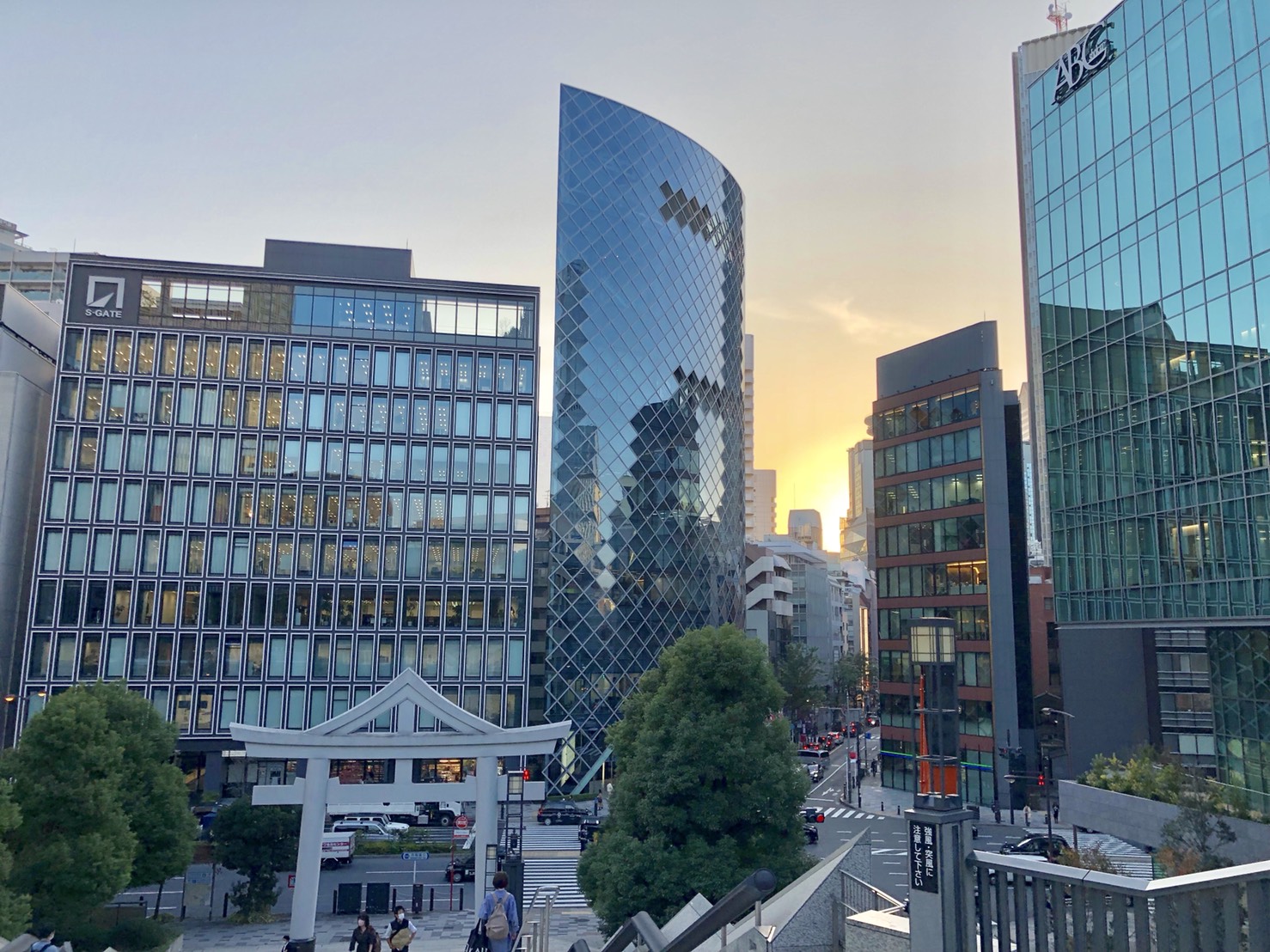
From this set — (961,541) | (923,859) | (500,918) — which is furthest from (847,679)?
(923,859)

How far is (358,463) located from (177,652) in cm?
1672

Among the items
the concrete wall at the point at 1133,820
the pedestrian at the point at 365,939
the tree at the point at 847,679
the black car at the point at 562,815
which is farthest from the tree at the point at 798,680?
the pedestrian at the point at 365,939

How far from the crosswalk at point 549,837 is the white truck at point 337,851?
928 cm

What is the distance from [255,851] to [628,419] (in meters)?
47.3

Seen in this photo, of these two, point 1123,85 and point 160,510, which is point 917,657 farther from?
point 160,510

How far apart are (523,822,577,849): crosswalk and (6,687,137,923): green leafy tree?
25.8 metres

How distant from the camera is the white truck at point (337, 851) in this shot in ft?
151

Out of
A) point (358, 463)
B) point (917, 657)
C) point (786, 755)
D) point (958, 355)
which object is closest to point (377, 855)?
point (358, 463)

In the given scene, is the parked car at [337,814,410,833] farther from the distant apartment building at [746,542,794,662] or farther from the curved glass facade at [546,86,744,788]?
the distant apartment building at [746,542,794,662]

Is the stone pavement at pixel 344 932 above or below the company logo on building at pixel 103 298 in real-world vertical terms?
below

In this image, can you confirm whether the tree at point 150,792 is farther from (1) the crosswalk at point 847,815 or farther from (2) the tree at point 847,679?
(2) the tree at point 847,679

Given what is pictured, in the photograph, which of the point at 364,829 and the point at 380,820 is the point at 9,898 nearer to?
the point at 364,829

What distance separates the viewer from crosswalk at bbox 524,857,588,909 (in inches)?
1534

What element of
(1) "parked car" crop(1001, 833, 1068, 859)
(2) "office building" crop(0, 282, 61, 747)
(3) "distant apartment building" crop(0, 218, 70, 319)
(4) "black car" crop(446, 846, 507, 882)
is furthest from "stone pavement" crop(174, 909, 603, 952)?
(3) "distant apartment building" crop(0, 218, 70, 319)
